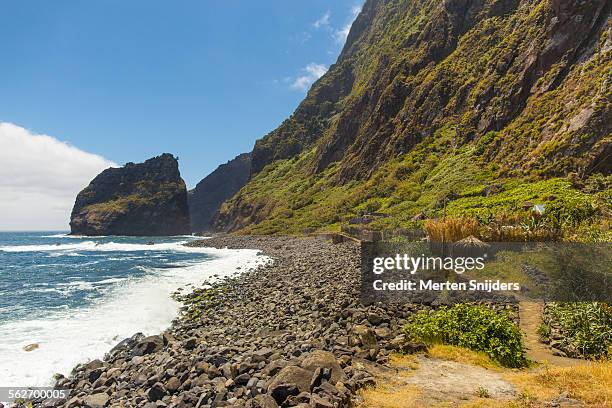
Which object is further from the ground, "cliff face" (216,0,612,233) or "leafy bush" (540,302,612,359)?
"cliff face" (216,0,612,233)

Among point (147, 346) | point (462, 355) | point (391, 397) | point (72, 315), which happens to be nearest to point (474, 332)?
point (462, 355)

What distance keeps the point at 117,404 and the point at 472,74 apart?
292 ft

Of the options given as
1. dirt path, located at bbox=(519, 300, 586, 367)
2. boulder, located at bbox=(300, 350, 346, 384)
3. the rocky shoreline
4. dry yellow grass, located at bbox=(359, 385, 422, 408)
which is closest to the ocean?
the rocky shoreline

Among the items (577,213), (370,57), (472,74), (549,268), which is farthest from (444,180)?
(370,57)

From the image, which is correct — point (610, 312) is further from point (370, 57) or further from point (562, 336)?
point (370, 57)

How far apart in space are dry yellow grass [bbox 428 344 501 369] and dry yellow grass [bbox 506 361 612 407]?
710 millimetres

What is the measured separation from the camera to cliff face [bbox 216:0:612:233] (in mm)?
49625

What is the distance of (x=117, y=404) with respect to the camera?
10.0m

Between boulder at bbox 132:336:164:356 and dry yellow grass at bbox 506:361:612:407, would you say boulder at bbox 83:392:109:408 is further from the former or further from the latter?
dry yellow grass at bbox 506:361:612:407

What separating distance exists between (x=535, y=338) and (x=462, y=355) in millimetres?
3434

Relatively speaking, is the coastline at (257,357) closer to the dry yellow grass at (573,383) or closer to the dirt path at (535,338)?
the dry yellow grass at (573,383)

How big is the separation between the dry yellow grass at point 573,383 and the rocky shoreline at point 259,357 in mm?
2714

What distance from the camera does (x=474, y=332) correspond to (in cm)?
1105

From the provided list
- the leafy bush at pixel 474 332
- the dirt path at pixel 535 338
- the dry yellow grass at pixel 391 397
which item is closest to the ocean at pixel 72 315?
the dry yellow grass at pixel 391 397
